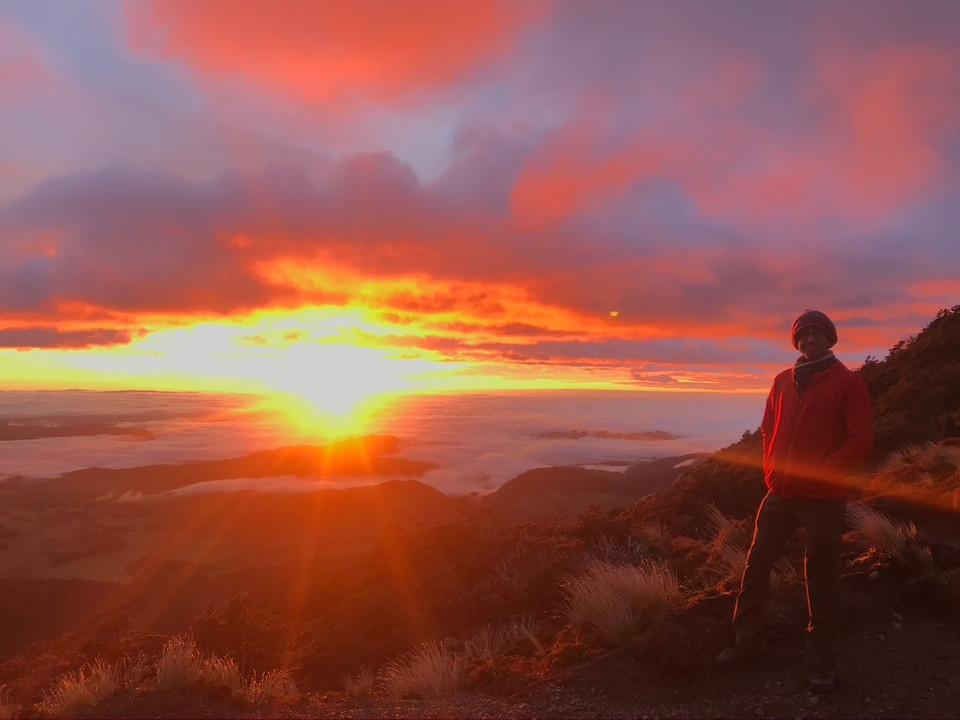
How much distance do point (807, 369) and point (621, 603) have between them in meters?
2.43

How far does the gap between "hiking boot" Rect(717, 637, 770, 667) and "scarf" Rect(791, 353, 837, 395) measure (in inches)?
69.0

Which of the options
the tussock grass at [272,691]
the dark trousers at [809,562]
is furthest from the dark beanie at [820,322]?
the tussock grass at [272,691]

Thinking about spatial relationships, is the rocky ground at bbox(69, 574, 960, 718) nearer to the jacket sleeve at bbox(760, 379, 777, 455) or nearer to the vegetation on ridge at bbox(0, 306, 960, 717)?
the vegetation on ridge at bbox(0, 306, 960, 717)

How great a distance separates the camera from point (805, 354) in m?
4.06

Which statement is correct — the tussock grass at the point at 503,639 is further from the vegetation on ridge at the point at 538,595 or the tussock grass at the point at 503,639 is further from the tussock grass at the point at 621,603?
the tussock grass at the point at 621,603

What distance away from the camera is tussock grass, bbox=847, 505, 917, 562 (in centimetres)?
511

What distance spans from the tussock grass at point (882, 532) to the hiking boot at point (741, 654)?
186cm

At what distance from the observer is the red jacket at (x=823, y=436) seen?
12.0 ft

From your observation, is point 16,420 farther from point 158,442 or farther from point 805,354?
point 805,354

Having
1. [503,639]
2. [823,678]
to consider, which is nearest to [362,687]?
[503,639]

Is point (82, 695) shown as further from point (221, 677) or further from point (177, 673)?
point (221, 677)

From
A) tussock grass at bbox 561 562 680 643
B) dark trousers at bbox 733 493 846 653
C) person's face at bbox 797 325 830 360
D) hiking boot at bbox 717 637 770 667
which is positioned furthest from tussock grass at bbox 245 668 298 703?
person's face at bbox 797 325 830 360

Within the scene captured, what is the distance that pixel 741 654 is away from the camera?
404 centimetres

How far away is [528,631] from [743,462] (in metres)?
7.89
